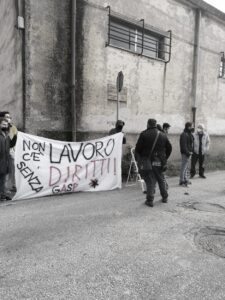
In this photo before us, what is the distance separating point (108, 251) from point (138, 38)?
933cm

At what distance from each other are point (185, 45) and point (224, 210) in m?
8.82

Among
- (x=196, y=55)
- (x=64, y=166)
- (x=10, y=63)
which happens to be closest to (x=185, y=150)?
(x=64, y=166)

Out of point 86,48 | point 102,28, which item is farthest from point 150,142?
point 102,28

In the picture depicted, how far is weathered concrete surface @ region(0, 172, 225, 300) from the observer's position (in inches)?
121

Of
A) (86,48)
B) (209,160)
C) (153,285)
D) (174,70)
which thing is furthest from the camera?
(209,160)

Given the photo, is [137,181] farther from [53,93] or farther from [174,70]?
[174,70]

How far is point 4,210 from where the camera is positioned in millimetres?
5746

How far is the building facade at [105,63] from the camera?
8898mm

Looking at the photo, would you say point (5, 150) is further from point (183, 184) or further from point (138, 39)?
point (138, 39)

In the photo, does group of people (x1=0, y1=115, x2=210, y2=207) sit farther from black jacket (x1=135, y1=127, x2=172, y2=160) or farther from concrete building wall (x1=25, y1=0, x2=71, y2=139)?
concrete building wall (x1=25, y1=0, x2=71, y2=139)

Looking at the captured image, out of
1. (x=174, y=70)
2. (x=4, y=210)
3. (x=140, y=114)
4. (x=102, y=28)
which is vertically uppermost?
(x=102, y=28)

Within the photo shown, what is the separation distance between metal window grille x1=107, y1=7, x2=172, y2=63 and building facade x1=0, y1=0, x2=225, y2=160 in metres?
0.03

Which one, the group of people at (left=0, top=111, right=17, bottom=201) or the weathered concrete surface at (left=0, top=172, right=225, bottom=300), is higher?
the group of people at (left=0, top=111, right=17, bottom=201)

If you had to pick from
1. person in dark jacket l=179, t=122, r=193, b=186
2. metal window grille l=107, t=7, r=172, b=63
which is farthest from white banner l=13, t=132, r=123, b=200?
metal window grille l=107, t=7, r=172, b=63
